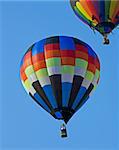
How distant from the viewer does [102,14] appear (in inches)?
1228

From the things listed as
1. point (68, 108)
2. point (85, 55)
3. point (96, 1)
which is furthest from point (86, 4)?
→ point (68, 108)

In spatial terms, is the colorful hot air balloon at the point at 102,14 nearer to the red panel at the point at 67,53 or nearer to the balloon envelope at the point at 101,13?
the balloon envelope at the point at 101,13

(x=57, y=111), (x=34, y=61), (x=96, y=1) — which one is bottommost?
(x=57, y=111)

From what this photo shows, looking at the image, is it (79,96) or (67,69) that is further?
(67,69)

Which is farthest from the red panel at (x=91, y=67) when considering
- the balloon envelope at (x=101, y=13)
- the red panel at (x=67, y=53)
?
the balloon envelope at (x=101, y=13)

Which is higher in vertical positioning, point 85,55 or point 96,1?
point 96,1

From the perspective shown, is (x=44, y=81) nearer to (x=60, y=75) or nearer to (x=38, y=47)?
(x=60, y=75)

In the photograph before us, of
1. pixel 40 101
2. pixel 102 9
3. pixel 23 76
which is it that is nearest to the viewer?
pixel 40 101

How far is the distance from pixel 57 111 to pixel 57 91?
770mm

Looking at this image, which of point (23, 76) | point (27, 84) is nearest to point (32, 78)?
point (27, 84)

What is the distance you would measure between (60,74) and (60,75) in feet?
0.20

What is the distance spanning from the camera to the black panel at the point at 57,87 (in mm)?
29297

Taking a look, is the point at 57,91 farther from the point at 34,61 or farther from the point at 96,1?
the point at 96,1

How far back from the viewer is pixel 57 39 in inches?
1209
